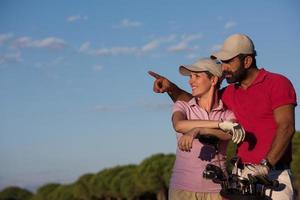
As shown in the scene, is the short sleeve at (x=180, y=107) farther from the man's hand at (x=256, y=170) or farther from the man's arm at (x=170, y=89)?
the man's hand at (x=256, y=170)

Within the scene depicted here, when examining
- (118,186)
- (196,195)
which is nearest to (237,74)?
(196,195)

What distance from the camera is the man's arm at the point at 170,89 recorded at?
22.9 feet

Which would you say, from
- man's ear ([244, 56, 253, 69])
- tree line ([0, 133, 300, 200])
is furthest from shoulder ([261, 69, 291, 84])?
tree line ([0, 133, 300, 200])

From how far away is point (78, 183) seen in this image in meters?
72.5

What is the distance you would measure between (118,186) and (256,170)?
5908 cm

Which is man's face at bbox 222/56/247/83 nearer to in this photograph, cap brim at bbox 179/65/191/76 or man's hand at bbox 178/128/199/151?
cap brim at bbox 179/65/191/76

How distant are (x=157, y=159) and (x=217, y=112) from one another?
49967 millimetres

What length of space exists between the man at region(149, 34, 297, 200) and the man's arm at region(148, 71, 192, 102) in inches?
34.7

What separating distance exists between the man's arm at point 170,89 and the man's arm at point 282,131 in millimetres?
1336

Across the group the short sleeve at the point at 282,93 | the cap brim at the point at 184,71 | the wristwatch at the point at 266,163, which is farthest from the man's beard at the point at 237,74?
the wristwatch at the point at 266,163

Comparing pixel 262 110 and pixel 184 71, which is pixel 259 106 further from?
pixel 184 71

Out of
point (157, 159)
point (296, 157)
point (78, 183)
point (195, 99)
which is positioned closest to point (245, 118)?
point (195, 99)

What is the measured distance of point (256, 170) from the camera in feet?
17.5

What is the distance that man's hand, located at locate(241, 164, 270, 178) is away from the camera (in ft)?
17.4
